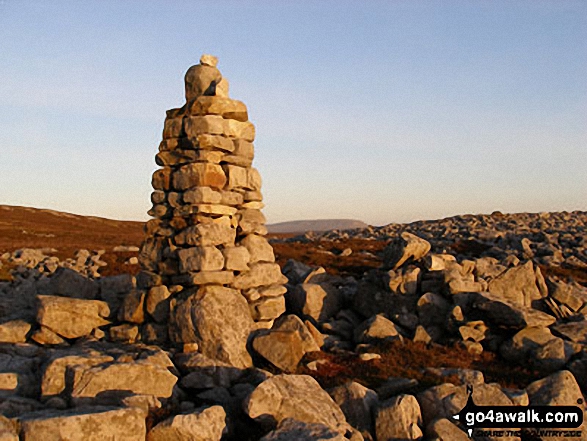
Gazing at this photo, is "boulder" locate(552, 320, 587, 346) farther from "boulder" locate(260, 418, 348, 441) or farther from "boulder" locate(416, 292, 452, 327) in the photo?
"boulder" locate(260, 418, 348, 441)

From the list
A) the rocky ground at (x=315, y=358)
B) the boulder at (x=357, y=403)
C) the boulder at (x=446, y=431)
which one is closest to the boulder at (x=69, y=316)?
the rocky ground at (x=315, y=358)

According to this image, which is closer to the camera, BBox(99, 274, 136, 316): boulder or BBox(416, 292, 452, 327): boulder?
BBox(99, 274, 136, 316): boulder

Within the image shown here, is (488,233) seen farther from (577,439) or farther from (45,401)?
(45,401)

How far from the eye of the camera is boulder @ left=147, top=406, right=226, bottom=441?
8.52m

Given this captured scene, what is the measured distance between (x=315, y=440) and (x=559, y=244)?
33712 mm

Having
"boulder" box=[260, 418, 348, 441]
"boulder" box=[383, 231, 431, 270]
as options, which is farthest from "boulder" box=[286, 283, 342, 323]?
"boulder" box=[260, 418, 348, 441]

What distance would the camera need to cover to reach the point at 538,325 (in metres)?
14.5

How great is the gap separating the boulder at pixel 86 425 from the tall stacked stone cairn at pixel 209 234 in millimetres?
3921

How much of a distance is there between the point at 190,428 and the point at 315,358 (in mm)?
5373

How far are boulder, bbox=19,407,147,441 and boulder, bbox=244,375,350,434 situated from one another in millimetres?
1916

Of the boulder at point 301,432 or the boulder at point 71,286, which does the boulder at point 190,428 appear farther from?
the boulder at point 71,286

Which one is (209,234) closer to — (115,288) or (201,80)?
(201,80)

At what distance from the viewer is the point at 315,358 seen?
531 inches

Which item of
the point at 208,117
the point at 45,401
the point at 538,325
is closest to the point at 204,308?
the point at 45,401
